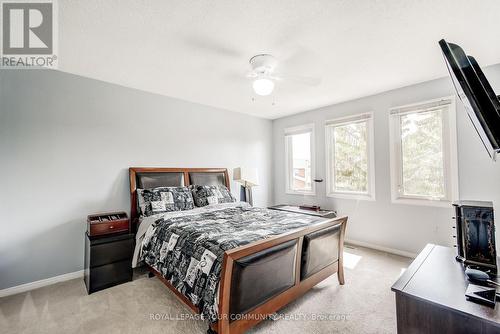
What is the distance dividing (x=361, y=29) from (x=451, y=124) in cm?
204

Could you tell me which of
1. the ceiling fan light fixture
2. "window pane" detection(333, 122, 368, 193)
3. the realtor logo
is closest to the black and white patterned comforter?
the ceiling fan light fixture

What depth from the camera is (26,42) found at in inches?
84.7

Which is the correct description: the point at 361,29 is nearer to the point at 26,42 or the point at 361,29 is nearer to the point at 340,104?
the point at 340,104

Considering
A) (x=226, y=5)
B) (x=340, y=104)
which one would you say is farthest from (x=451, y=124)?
(x=226, y=5)

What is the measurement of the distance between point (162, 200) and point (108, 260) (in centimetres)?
→ 92

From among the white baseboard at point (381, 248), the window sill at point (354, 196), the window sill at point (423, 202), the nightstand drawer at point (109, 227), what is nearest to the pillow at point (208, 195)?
the nightstand drawer at point (109, 227)

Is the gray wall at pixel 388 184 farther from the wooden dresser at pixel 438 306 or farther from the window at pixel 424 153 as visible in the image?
the wooden dresser at pixel 438 306

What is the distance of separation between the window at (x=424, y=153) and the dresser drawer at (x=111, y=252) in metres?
3.79

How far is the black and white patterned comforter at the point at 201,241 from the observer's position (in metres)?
1.66

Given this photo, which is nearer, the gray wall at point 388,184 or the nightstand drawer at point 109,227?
the nightstand drawer at point 109,227

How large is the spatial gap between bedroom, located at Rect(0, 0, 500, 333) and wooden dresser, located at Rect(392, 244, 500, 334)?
44 millimetres

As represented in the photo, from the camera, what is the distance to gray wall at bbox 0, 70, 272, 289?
2451mm

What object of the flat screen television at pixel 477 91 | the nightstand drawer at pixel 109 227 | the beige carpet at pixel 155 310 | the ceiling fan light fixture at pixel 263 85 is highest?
the ceiling fan light fixture at pixel 263 85

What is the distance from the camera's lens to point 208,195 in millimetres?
3539
